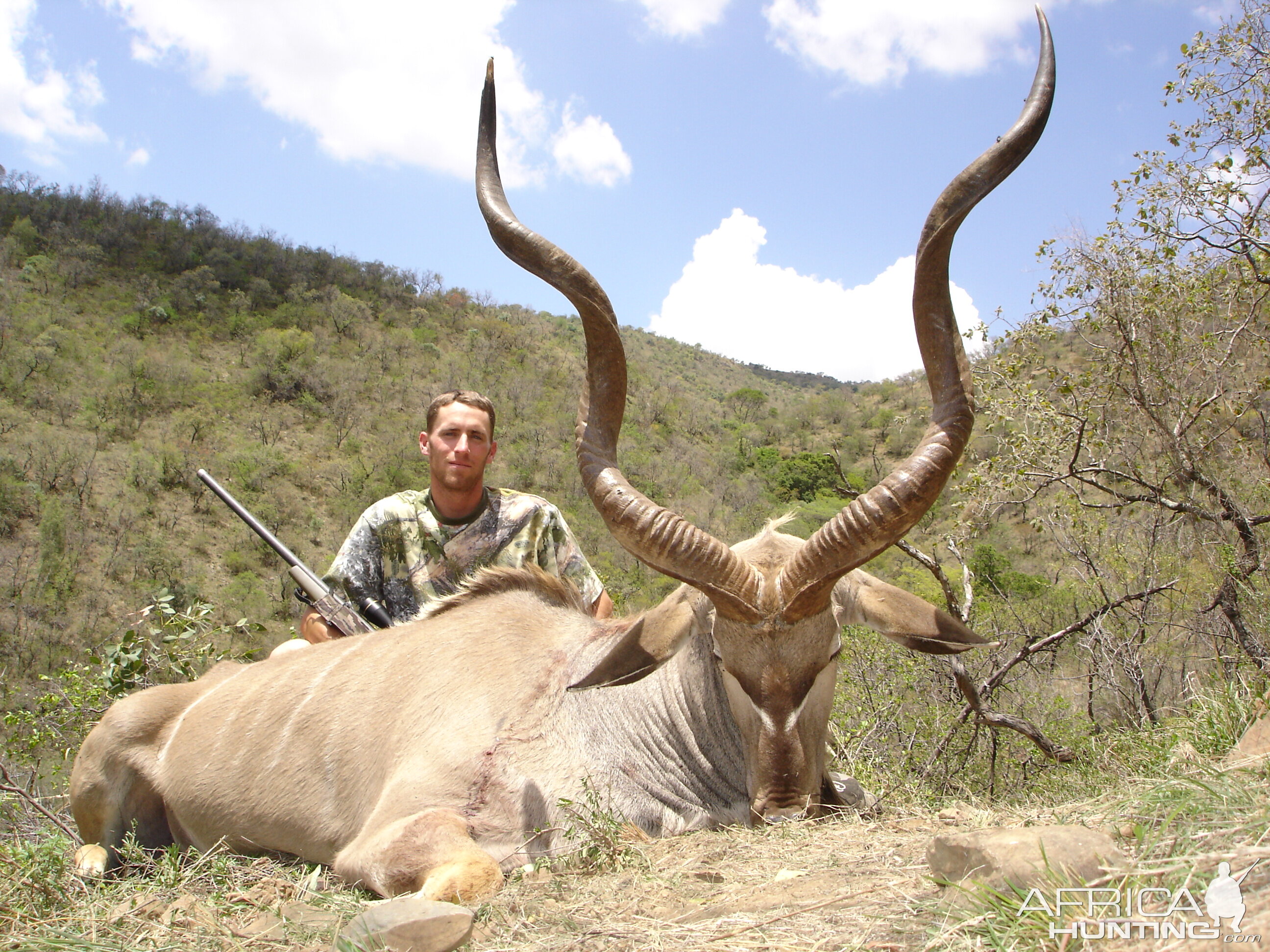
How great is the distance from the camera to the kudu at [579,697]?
3.32 m

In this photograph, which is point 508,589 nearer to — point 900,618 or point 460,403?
point 460,403

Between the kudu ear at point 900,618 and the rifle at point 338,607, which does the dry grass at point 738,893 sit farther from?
the rifle at point 338,607

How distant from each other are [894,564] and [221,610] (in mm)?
15019

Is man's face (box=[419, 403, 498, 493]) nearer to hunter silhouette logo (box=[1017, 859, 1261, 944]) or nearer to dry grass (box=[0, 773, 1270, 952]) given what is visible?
dry grass (box=[0, 773, 1270, 952])

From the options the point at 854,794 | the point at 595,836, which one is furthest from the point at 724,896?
the point at 854,794

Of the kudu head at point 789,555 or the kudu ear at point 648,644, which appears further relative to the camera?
the kudu ear at point 648,644

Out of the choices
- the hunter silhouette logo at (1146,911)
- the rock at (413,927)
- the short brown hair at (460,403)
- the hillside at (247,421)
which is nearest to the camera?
the hunter silhouette logo at (1146,911)

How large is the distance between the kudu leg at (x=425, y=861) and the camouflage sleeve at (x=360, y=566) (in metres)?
2.46

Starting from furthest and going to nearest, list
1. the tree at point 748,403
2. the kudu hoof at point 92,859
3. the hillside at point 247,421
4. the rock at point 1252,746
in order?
1. the tree at point 748,403
2. the hillside at point 247,421
3. the kudu hoof at point 92,859
4. the rock at point 1252,746

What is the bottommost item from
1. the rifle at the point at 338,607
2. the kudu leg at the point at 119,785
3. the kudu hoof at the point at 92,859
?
the kudu hoof at the point at 92,859

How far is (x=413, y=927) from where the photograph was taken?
85.1 inches

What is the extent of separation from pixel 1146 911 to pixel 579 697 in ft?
8.53

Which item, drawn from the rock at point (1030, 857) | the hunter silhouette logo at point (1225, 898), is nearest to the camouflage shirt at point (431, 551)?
the rock at point (1030, 857)

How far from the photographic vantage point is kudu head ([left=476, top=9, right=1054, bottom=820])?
10.9 feet
